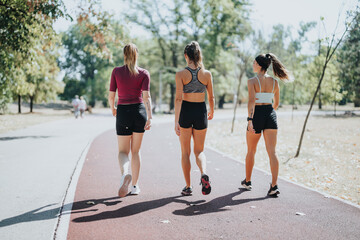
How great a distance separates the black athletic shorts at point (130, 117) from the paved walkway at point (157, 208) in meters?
1.05

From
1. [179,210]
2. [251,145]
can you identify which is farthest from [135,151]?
[251,145]

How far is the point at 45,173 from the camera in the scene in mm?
6473

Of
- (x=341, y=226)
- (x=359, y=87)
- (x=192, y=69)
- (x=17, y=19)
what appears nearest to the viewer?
(x=341, y=226)

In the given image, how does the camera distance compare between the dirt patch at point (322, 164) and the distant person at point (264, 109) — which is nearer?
the distant person at point (264, 109)

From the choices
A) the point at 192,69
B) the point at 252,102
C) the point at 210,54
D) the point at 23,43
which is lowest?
the point at 252,102

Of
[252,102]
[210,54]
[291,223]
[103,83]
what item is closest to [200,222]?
[291,223]

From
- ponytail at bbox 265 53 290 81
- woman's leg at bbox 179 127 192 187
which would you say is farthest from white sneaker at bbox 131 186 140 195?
ponytail at bbox 265 53 290 81

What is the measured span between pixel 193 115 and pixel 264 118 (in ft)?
3.75

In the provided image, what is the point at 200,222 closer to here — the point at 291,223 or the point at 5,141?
the point at 291,223

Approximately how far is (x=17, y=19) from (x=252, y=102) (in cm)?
780

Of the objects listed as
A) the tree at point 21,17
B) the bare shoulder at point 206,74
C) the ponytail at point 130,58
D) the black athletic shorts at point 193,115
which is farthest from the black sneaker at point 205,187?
the tree at point 21,17

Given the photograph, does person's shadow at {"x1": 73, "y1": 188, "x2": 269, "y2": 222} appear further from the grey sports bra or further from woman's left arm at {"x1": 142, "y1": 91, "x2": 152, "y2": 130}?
the grey sports bra

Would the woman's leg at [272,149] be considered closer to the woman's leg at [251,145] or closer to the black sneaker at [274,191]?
the black sneaker at [274,191]

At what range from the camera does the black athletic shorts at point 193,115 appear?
465 centimetres
